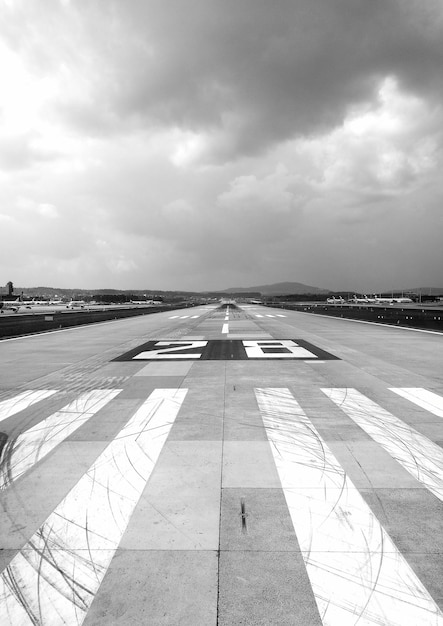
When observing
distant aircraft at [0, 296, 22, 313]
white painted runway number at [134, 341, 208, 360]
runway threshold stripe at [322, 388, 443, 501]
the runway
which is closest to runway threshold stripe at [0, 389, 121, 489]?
the runway

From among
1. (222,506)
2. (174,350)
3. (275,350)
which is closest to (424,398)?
(222,506)

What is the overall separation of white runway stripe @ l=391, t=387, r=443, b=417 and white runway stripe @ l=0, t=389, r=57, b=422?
891cm

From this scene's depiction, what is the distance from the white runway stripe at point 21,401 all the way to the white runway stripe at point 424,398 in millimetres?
8909

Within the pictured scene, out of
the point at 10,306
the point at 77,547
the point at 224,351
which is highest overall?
the point at 10,306

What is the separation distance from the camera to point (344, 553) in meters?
3.39

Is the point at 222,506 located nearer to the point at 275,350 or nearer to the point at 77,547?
the point at 77,547

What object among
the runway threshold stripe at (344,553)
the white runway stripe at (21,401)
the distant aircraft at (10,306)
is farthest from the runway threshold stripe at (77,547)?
the distant aircraft at (10,306)

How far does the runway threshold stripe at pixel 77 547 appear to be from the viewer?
2.89m

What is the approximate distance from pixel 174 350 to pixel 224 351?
2.37m

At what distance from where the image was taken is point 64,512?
4.06 m

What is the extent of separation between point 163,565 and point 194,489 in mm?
1279

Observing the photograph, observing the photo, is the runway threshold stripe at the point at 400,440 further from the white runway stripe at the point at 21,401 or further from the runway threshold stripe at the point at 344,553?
the white runway stripe at the point at 21,401

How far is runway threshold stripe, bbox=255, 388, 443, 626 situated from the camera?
2811mm

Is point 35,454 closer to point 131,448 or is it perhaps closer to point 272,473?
point 131,448
